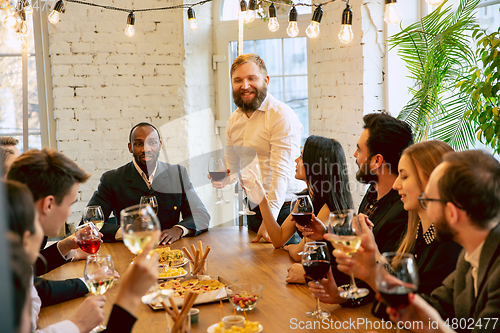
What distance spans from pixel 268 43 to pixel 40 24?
200cm

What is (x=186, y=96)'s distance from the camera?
3.98 m

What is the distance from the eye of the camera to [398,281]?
949 mm

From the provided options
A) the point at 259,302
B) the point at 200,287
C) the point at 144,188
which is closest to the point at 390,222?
the point at 259,302

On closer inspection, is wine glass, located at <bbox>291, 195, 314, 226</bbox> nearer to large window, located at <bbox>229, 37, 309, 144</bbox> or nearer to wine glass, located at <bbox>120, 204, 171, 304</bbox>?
wine glass, located at <bbox>120, 204, 171, 304</bbox>

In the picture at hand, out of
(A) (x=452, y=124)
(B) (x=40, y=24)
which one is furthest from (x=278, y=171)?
(B) (x=40, y=24)

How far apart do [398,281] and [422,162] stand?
2.18 feet

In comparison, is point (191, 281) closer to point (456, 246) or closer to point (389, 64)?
point (456, 246)

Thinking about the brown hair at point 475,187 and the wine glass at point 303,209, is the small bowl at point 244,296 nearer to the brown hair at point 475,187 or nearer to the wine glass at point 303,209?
the wine glass at point 303,209

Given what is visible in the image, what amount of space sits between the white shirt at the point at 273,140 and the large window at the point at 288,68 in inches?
45.1

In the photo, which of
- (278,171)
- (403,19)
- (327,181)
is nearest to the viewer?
(327,181)

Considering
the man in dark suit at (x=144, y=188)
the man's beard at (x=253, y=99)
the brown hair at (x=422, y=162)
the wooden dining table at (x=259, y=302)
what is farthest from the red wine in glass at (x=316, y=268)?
the man's beard at (x=253, y=99)

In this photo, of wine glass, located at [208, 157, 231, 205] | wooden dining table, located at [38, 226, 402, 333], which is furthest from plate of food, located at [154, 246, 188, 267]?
wine glass, located at [208, 157, 231, 205]

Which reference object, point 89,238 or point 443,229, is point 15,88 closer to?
point 89,238

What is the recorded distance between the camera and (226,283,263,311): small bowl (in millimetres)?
1396
